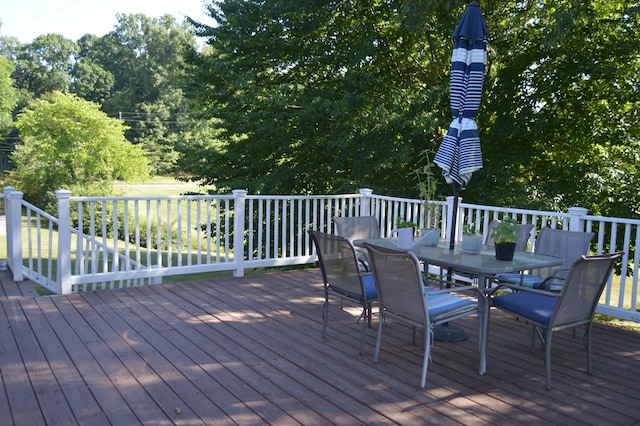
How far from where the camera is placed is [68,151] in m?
19.3

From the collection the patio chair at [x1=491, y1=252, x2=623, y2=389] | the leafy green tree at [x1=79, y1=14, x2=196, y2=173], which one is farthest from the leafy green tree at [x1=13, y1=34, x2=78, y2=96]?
the patio chair at [x1=491, y1=252, x2=623, y2=389]

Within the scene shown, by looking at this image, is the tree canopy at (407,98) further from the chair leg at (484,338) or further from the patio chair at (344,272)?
the chair leg at (484,338)

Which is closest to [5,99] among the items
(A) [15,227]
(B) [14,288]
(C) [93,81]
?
(C) [93,81]

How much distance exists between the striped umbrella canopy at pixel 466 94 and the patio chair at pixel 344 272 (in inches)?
43.2

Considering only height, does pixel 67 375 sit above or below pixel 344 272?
below

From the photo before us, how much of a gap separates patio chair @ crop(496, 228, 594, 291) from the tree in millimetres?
18109

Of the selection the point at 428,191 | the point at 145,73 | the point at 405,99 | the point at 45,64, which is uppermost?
the point at 45,64

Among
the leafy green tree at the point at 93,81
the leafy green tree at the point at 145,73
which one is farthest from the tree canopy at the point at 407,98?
the leafy green tree at the point at 93,81

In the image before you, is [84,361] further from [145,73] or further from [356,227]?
[145,73]

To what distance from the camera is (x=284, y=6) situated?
31.1 ft

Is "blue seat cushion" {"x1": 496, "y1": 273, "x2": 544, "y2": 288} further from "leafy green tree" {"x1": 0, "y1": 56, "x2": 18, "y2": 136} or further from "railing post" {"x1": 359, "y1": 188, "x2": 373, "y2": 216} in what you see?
"leafy green tree" {"x1": 0, "y1": 56, "x2": 18, "y2": 136}

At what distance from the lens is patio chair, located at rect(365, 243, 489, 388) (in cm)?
297

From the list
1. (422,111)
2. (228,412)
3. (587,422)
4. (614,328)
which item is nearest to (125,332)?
(228,412)

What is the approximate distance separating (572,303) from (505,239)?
636 mm
